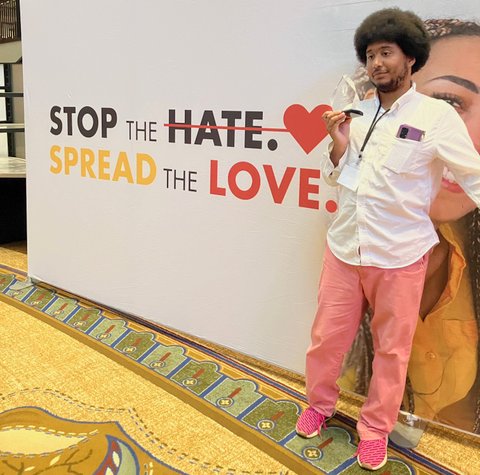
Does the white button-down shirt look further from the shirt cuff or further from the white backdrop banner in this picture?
the white backdrop banner

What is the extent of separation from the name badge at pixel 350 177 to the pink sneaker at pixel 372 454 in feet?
2.62

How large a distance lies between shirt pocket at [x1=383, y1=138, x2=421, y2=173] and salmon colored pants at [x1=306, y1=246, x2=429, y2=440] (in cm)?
29

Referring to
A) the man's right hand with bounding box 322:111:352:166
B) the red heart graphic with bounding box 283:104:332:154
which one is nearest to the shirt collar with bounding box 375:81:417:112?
the man's right hand with bounding box 322:111:352:166

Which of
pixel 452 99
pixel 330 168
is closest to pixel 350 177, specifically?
pixel 330 168

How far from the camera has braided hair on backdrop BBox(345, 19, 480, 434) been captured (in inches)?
65.5

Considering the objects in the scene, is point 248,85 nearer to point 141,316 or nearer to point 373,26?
point 373,26

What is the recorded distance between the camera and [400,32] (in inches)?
58.7

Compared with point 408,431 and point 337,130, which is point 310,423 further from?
point 337,130

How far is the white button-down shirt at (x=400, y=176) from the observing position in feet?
4.94

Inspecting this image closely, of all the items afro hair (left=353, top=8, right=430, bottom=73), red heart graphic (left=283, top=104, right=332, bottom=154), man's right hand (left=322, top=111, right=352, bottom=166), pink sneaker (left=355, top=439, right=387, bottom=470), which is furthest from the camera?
red heart graphic (left=283, top=104, right=332, bottom=154)

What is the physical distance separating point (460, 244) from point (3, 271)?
9.22 feet

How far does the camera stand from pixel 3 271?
3.50 m

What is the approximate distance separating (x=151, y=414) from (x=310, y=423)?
1.84 feet

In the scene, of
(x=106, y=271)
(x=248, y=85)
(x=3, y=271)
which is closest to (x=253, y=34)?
(x=248, y=85)
